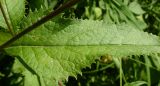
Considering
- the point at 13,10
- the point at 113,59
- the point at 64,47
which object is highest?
the point at 13,10

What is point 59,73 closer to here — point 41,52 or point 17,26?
point 41,52

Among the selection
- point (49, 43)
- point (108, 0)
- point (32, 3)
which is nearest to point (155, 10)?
point (108, 0)

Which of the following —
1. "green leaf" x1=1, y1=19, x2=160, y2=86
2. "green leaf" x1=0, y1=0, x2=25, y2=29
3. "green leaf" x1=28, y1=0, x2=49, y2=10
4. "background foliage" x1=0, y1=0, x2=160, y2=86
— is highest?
"green leaf" x1=0, y1=0, x2=25, y2=29

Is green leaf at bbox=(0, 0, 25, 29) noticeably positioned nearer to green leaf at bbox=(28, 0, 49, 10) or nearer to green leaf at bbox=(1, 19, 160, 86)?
green leaf at bbox=(1, 19, 160, 86)

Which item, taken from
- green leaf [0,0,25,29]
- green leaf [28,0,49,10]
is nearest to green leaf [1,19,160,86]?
green leaf [0,0,25,29]

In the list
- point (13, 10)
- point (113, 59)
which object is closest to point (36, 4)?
point (13, 10)

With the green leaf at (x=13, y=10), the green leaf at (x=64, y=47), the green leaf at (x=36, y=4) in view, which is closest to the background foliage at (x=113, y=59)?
the green leaf at (x=36, y=4)

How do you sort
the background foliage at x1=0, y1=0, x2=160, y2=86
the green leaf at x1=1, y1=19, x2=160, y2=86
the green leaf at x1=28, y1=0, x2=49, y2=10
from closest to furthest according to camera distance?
the green leaf at x1=1, y1=19, x2=160, y2=86
the green leaf at x1=28, y1=0, x2=49, y2=10
the background foliage at x1=0, y1=0, x2=160, y2=86

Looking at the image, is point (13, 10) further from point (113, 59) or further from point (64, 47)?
point (113, 59)
